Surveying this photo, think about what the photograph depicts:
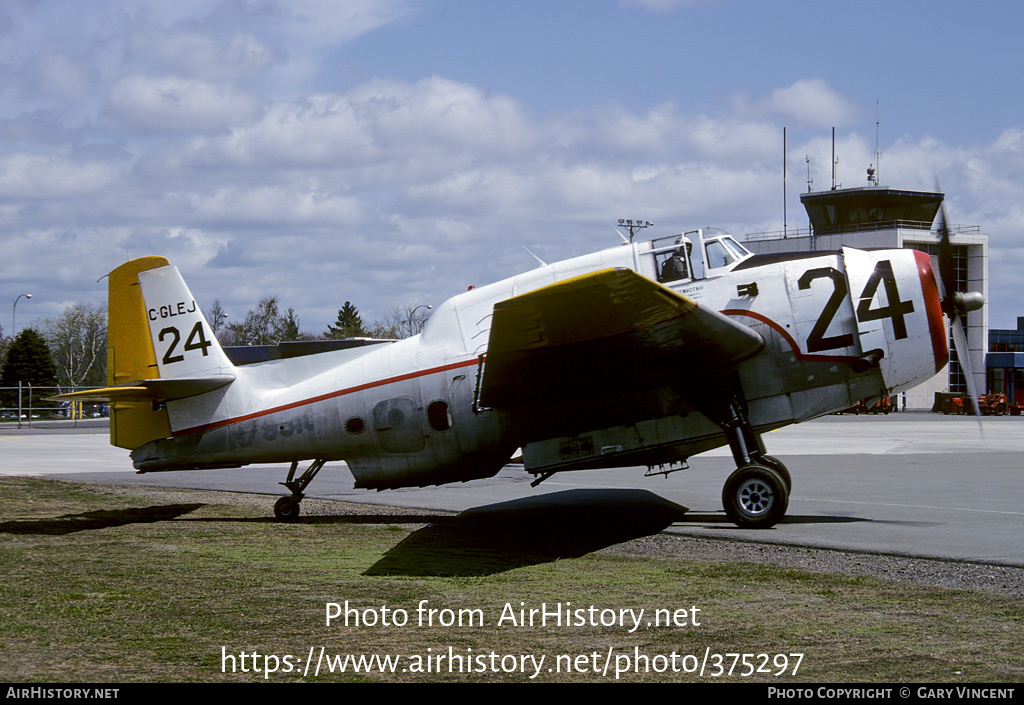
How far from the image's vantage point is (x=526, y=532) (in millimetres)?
13516

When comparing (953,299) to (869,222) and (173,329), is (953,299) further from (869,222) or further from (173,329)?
(869,222)

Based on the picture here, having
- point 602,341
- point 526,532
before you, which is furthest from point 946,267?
point 526,532

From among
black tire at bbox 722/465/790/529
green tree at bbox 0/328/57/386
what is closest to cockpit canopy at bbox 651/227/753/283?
black tire at bbox 722/465/790/529

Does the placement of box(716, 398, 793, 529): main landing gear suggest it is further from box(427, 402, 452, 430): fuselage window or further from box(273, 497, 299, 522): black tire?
box(273, 497, 299, 522): black tire

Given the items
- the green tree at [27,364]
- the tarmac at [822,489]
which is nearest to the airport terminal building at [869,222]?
the tarmac at [822,489]

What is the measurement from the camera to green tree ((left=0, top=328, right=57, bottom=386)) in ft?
257

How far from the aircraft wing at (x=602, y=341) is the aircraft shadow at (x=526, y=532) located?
1.93 metres

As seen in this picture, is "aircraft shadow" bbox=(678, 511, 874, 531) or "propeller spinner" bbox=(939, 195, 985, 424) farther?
"aircraft shadow" bbox=(678, 511, 874, 531)

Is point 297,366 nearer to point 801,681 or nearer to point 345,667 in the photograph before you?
point 345,667

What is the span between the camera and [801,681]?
589cm

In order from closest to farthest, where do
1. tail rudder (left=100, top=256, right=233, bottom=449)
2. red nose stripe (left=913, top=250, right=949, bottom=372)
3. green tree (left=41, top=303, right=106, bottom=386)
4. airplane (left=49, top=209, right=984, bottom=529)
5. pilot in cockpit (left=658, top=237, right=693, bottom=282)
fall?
airplane (left=49, top=209, right=984, bottom=529) < red nose stripe (left=913, top=250, right=949, bottom=372) < pilot in cockpit (left=658, top=237, right=693, bottom=282) < tail rudder (left=100, top=256, right=233, bottom=449) < green tree (left=41, top=303, right=106, bottom=386)

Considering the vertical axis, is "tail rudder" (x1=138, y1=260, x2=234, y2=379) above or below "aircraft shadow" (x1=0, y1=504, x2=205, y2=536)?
above

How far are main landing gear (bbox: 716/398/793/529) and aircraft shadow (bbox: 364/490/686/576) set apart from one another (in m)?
1.20

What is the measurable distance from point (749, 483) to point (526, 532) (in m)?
3.20
